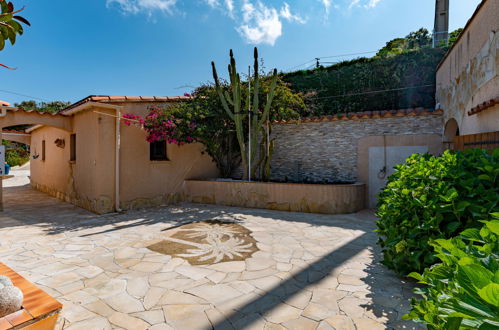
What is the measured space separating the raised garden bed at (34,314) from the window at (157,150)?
7937mm

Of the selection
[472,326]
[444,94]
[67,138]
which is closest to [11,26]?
[472,326]

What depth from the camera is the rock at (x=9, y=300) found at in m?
2.46

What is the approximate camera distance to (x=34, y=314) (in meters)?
2.53

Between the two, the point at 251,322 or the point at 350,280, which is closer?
the point at 251,322

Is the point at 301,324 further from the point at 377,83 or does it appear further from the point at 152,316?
the point at 377,83

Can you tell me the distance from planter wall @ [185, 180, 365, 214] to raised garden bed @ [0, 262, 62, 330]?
7.36 meters

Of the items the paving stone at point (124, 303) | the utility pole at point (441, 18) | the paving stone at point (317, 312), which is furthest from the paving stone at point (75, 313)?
the utility pole at point (441, 18)

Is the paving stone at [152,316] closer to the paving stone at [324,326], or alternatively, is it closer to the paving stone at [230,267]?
the paving stone at [230,267]

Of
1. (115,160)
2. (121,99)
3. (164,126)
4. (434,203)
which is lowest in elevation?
(434,203)

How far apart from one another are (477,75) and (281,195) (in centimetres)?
602

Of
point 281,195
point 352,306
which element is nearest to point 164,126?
point 281,195

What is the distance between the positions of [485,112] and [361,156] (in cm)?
500

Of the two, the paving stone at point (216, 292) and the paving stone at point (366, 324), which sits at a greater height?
the paving stone at point (366, 324)

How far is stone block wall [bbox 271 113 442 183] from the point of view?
30.3ft
